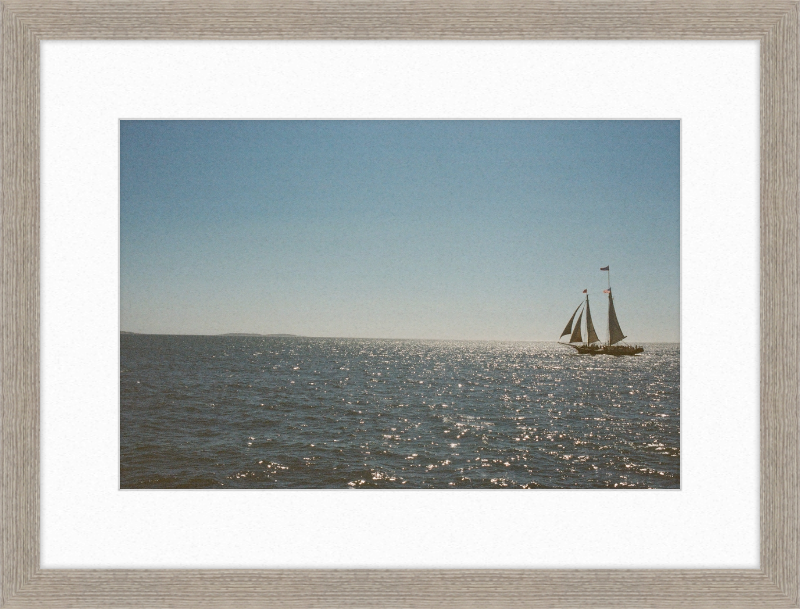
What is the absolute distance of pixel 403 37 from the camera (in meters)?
2.33

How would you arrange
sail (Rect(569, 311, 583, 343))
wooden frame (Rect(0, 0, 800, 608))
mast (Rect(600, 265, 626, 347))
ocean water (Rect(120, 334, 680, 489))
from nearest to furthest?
wooden frame (Rect(0, 0, 800, 608)), mast (Rect(600, 265, 626, 347)), ocean water (Rect(120, 334, 680, 489)), sail (Rect(569, 311, 583, 343))

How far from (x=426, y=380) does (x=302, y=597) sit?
51.7 ft

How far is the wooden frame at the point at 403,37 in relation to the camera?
225cm

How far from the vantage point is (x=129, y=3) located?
2350 millimetres

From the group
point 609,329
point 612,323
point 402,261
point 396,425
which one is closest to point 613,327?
point 612,323

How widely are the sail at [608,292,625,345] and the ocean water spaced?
1.18 feet

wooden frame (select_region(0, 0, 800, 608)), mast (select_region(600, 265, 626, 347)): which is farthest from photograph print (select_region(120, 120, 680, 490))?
wooden frame (select_region(0, 0, 800, 608))

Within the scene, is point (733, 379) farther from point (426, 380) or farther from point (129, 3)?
point (426, 380)

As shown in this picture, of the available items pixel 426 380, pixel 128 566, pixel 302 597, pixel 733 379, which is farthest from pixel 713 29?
pixel 426 380

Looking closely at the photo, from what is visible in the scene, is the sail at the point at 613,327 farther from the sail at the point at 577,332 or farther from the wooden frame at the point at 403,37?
the wooden frame at the point at 403,37

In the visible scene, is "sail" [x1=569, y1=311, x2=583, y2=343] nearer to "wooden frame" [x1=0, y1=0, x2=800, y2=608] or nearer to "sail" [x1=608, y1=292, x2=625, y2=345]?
"sail" [x1=608, y1=292, x2=625, y2=345]

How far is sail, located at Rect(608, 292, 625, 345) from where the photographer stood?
16.4 feet

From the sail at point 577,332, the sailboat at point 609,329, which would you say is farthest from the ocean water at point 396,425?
the sail at point 577,332

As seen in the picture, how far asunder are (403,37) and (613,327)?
4.21 meters
